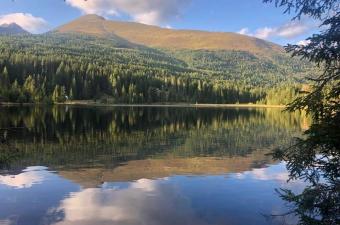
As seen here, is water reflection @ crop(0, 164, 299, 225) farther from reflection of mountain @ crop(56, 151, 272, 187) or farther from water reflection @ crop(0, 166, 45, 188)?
reflection of mountain @ crop(56, 151, 272, 187)

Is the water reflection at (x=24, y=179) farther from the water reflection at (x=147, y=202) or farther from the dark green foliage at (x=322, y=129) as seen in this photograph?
the dark green foliage at (x=322, y=129)

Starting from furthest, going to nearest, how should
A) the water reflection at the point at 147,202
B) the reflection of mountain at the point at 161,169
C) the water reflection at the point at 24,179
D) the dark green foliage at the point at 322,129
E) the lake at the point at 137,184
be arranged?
the reflection of mountain at the point at 161,169
the water reflection at the point at 24,179
the lake at the point at 137,184
the water reflection at the point at 147,202
the dark green foliage at the point at 322,129

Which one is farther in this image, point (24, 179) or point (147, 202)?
point (24, 179)

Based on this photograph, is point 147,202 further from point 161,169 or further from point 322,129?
point 322,129

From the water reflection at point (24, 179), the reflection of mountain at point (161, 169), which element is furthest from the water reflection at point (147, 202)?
the reflection of mountain at point (161, 169)

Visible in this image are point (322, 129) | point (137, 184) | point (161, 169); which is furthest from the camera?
point (161, 169)

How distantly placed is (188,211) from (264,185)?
344 inches

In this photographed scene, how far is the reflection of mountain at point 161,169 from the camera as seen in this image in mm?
29859

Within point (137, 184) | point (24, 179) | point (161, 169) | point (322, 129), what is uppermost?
point (322, 129)

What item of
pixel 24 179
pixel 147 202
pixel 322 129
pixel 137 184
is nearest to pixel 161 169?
pixel 137 184

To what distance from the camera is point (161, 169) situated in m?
34.1

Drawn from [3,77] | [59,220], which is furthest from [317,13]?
[3,77]

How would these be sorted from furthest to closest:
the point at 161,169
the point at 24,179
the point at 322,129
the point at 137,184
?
the point at 161,169 → the point at 24,179 → the point at 137,184 → the point at 322,129

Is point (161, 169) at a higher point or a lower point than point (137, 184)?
lower
